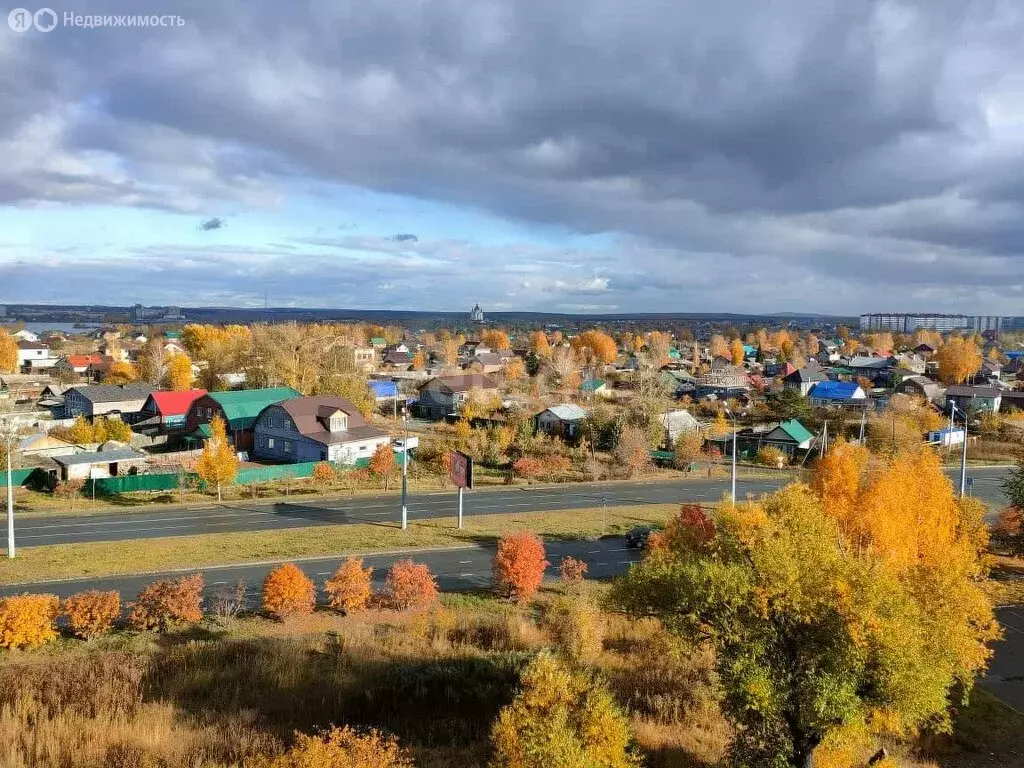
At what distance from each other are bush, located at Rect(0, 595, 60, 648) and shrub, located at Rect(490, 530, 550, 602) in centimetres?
1294

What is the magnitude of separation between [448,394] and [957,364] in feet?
239

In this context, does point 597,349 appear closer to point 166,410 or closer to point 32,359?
point 166,410

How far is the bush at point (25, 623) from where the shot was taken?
691 inches

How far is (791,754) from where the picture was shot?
10984 millimetres

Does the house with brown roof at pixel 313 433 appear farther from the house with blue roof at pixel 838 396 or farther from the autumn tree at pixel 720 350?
the autumn tree at pixel 720 350

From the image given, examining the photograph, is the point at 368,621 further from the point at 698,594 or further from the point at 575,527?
the point at 575,527

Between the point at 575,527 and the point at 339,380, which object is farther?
the point at 339,380

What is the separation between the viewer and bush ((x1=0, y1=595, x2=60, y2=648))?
1755 centimetres

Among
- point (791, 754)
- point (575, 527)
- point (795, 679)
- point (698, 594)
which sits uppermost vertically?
point (698, 594)

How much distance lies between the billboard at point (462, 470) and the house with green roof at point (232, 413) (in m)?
23.2

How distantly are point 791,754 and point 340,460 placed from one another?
3793 centimetres

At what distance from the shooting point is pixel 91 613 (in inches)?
735

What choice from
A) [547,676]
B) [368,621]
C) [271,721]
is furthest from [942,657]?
[368,621]

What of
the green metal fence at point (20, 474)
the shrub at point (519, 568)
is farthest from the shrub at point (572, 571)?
the green metal fence at point (20, 474)
